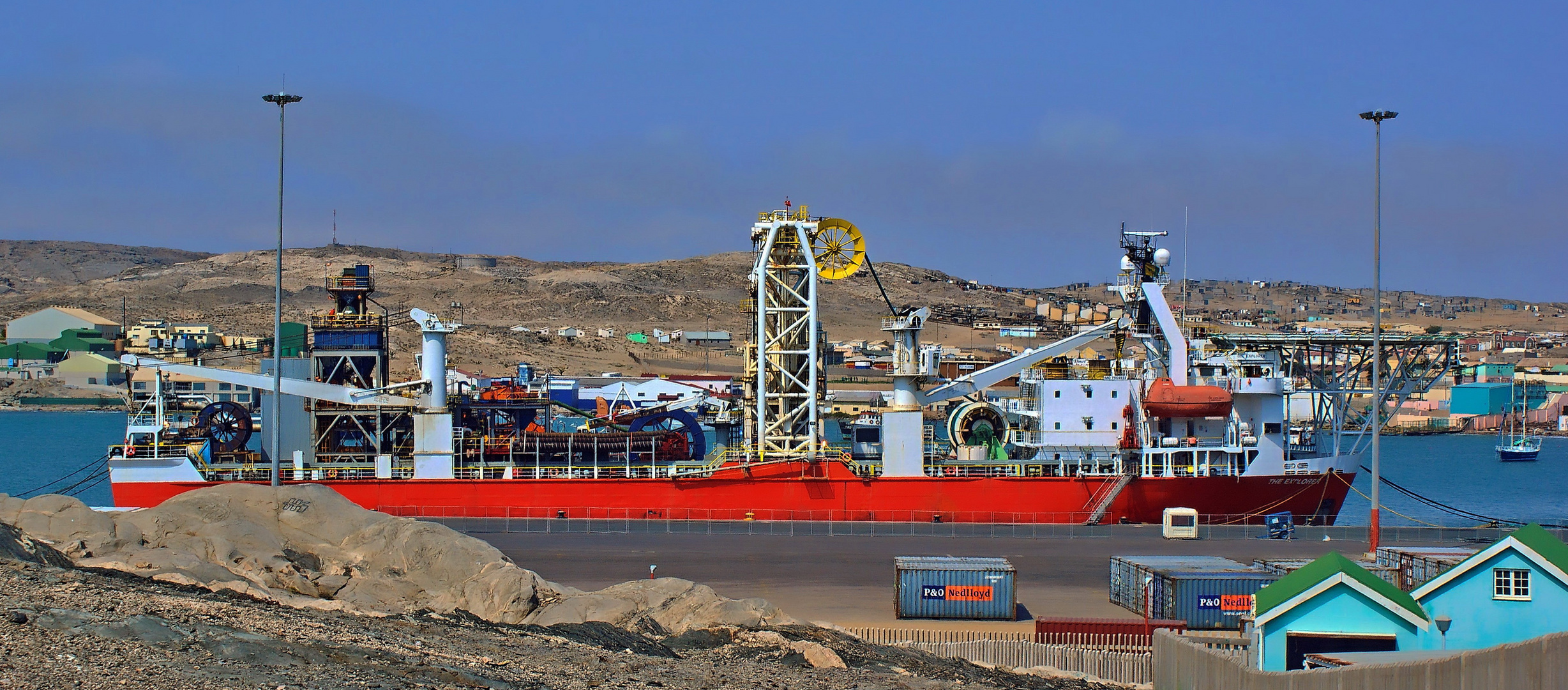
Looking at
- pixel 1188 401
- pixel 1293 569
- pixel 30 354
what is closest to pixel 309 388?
pixel 1188 401

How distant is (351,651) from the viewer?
16172 mm

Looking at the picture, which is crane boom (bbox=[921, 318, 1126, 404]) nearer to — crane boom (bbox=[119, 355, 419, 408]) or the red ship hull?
the red ship hull

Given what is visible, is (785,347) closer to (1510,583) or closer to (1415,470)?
(1510,583)

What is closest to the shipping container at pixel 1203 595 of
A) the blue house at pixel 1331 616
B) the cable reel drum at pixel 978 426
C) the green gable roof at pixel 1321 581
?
the blue house at pixel 1331 616

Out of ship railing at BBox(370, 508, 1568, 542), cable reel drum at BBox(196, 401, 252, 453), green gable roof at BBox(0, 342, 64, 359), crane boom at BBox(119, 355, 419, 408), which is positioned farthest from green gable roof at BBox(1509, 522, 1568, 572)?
green gable roof at BBox(0, 342, 64, 359)

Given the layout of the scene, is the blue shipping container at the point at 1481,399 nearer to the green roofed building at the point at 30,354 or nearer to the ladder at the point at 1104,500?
the ladder at the point at 1104,500

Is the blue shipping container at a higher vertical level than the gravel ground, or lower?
higher

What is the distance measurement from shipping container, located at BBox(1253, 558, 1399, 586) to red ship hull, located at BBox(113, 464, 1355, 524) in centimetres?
1146

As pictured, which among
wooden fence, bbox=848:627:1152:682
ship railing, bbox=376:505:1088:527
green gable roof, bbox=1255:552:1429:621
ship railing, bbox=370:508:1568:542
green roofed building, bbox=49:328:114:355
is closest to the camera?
green gable roof, bbox=1255:552:1429:621

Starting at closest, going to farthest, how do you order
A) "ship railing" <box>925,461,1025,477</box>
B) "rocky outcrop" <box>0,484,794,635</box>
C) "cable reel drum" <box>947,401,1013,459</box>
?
"rocky outcrop" <box>0,484,794,635</box>, "ship railing" <box>925,461,1025,477</box>, "cable reel drum" <box>947,401,1013,459</box>

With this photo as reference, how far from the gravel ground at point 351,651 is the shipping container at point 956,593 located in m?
4.03

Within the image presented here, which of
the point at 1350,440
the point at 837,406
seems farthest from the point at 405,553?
the point at 1350,440

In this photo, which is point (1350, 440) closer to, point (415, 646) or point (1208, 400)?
point (1208, 400)

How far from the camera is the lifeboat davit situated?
41.2 m
